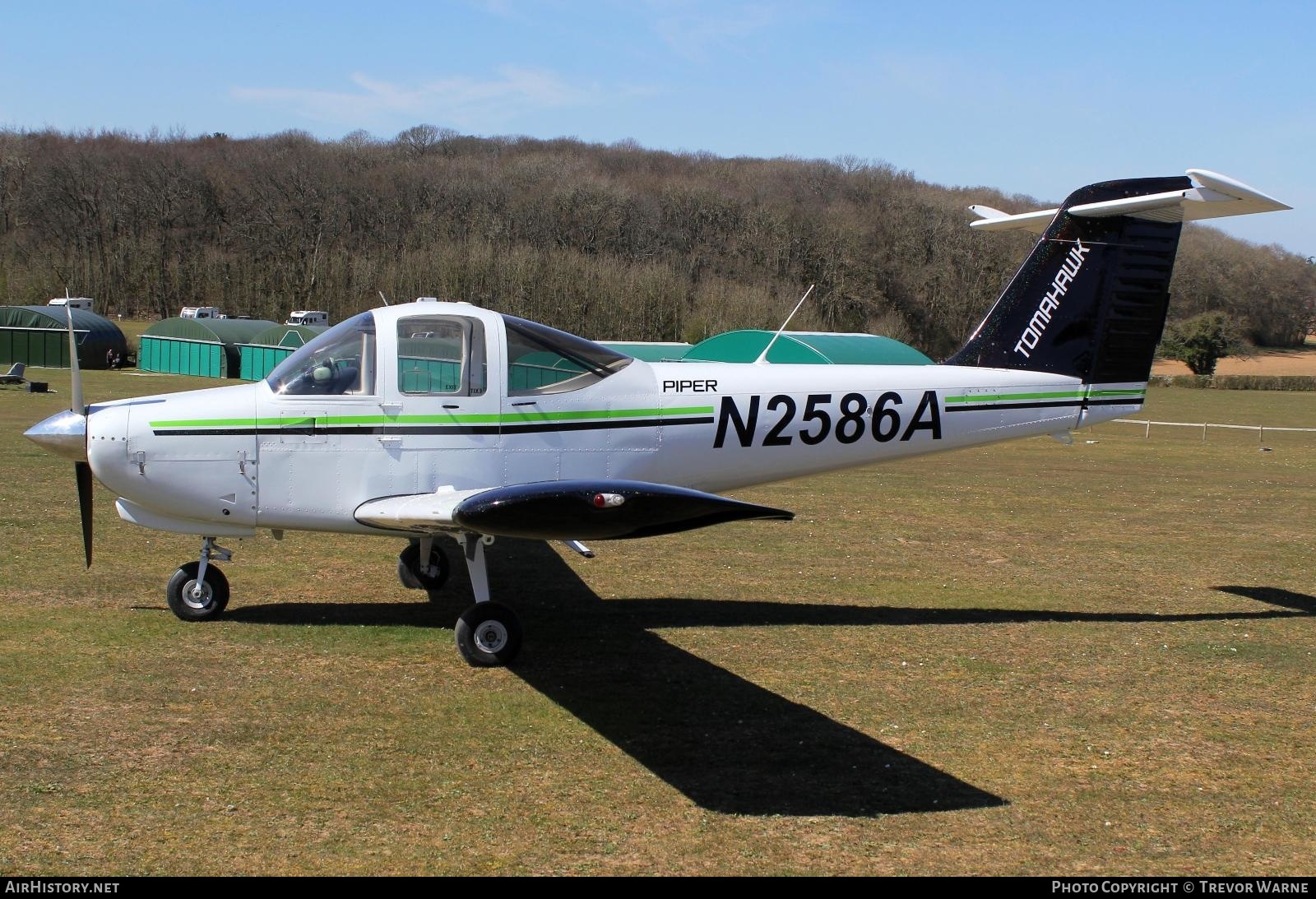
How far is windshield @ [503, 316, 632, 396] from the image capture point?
314 inches

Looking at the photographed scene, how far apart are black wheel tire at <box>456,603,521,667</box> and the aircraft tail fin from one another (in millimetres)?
4503

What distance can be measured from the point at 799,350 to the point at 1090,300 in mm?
26114

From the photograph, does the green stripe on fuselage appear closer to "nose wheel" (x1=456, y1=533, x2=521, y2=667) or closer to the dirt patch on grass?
"nose wheel" (x1=456, y1=533, x2=521, y2=667)

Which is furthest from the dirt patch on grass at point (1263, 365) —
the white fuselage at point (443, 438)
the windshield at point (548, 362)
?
the windshield at point (548, 362)

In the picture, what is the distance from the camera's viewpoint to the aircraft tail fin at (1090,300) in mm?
9383

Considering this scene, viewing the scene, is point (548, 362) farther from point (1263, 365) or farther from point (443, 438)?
point (1263, 365)

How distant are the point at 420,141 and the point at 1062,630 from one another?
134489 millimetres

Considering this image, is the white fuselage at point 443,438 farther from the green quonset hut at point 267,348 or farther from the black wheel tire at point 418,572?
the green quonset hut at point 267,348

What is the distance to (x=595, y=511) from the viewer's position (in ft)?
19.2

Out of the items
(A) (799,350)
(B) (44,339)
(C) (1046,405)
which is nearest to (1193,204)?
(C) (1046,405)

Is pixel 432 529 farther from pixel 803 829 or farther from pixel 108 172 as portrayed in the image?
pixel 108 172

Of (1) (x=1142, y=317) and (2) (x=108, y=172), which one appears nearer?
(1) (x=1142, y=317)

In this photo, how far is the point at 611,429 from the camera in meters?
8.24
